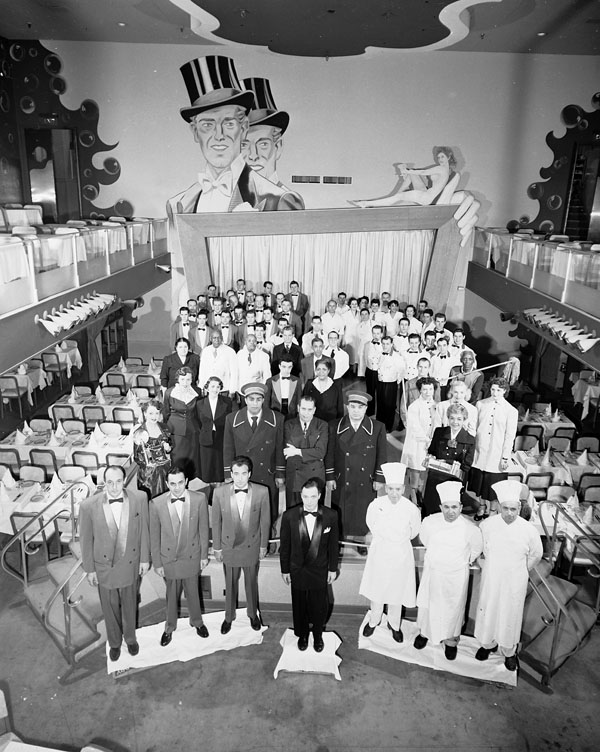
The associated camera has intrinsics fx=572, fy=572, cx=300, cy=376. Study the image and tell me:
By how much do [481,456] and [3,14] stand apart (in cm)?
1554

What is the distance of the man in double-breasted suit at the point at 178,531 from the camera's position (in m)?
5.12

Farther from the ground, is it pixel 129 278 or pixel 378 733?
pixel 129 278

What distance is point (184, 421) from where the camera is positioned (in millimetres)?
6461

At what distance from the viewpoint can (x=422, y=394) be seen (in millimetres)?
6531

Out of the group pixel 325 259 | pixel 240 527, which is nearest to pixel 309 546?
pixel 240 527

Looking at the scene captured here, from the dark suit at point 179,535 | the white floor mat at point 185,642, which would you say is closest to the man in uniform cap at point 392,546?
the white floor mat at point 185,642

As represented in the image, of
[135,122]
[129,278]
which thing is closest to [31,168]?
[135,122]

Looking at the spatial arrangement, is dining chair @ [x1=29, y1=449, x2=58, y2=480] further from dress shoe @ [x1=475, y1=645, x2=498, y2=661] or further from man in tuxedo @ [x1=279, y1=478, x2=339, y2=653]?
dress shoe @ [x1=475, y1=645, x2=498, y2=661]

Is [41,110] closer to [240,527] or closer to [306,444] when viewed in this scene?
[306,444]

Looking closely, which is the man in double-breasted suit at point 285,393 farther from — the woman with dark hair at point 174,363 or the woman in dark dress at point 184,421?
the woman with dark hair at point 174,363

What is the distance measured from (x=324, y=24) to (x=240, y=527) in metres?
13.4

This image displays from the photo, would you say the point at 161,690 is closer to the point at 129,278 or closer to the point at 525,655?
the point at 525,655

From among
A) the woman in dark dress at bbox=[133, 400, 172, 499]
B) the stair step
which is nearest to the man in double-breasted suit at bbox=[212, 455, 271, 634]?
the woman in dark dress at bbox=[133, 400, 172, 499]

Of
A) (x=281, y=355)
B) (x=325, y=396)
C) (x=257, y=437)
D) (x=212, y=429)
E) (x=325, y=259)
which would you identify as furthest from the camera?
(x=325, y=259)
